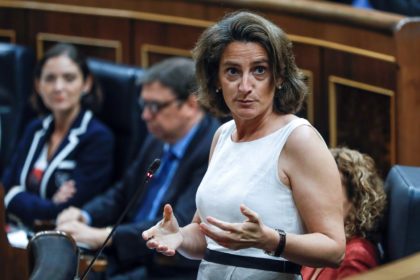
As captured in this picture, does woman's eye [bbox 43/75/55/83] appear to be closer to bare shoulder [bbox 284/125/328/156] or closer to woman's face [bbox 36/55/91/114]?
woman's face [bbox 36/55/91/114]

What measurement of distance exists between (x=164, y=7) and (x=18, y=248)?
5.41 feet

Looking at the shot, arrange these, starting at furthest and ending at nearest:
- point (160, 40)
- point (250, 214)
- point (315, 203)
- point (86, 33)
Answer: point (86, 33) < point (160, 40) < point (315, 203) < point (250, 214)

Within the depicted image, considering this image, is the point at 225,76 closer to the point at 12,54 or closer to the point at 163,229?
the point at 163,229

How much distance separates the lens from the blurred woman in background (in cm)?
395

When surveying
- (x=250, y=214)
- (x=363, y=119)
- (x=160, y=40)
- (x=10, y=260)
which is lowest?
(x=10, y=260)

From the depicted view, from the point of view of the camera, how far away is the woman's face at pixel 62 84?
13.4 ft

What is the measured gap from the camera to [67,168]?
158 inches

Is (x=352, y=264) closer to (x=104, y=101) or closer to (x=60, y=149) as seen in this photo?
(x=60, y=149)

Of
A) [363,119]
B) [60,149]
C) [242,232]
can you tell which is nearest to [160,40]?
[60,149]

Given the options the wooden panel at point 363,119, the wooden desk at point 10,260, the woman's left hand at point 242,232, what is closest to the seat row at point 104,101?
the wooden panel at point 363,119

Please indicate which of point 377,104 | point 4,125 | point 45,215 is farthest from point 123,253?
point 4,125

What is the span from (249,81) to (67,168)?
1.91 m

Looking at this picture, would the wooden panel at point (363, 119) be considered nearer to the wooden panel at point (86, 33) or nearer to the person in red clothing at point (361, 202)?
the person in red clothing at point (361, 202)

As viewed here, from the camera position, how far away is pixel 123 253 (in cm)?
349
